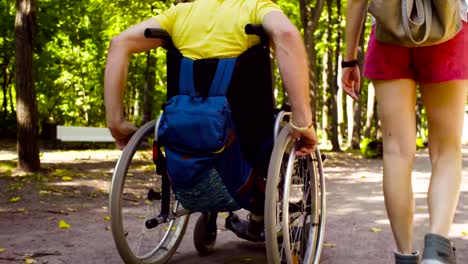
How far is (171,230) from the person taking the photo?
3.94 metres

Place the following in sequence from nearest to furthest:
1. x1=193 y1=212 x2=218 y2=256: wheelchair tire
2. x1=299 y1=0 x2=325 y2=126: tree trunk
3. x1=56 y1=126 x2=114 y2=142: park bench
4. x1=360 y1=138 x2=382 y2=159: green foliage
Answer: x1=193 y1=212 x2=218 y2=256: wheelchair tire
x1=360 y1=138 x2=382 y2=159: green foliage
x1=299 y1=0 x2=325 y2=126: tree trunk
x1=56 y1=126 x2=114 y2=142: park bench

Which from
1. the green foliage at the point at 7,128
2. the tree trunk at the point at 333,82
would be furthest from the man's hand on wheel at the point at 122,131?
the green foliage at the point at 7,128

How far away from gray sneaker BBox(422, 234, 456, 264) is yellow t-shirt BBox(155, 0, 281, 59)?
1.20 meters

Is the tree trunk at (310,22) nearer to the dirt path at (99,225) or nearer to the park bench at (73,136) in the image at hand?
the park bench at (73,136)

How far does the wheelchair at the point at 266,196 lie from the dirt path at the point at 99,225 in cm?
20

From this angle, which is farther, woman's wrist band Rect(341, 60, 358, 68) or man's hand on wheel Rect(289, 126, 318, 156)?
woman's wrist band Rect(341, 60, 358, 68)

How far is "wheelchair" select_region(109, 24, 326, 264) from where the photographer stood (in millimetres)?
2932

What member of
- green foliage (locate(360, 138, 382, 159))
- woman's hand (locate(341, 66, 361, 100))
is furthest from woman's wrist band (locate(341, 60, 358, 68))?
green foliage (locate(360, 138, 382, 159))

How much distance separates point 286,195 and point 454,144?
81cm

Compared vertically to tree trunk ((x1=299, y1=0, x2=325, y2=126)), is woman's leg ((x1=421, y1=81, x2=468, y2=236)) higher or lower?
lower

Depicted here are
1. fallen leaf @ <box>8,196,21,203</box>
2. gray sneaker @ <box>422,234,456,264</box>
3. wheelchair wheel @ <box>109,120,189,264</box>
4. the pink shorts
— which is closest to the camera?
gray sneaker @ <box>422,234,456,264</box>

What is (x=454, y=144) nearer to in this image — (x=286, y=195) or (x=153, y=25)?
(x=286, y=195)

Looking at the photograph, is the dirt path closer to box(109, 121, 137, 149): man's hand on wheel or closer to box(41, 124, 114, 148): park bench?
box(109, 121, 137, 149): man's hand on wheel

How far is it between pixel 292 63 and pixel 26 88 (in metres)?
6.92
